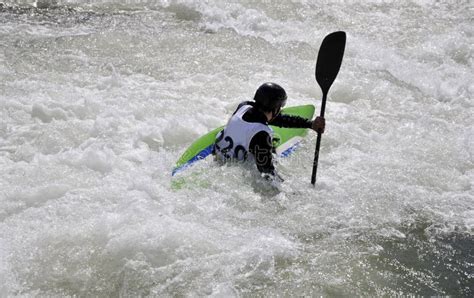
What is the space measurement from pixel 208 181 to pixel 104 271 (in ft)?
4.03

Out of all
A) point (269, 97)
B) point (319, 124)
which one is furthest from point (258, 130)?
point (319, 124)

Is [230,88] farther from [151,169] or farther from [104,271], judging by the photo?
[104,271]

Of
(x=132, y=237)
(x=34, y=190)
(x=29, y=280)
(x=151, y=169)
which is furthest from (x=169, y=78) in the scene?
(x=29, y=280)

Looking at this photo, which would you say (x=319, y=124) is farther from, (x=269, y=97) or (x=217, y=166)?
(x=217, y=166)

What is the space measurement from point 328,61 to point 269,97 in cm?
77

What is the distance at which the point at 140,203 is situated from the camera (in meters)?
4.30

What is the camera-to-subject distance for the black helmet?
443cm

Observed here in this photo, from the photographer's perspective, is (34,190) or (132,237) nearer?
(132,237)

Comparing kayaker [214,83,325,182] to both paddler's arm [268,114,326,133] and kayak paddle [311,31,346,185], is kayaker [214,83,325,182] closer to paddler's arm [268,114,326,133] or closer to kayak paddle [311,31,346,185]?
paddler's arm [268,114,326,133]

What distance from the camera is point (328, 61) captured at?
486 centimetres

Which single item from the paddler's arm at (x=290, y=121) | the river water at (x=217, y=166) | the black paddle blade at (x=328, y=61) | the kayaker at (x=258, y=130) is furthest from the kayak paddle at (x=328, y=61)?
the river water at (x=217, y=166)

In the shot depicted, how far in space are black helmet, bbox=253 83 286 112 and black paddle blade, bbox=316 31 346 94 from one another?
1.79 ft

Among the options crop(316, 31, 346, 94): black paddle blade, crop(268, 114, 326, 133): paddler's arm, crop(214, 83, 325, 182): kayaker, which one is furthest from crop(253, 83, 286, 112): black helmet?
crop(316, 31, 346, 94): black paddle blade

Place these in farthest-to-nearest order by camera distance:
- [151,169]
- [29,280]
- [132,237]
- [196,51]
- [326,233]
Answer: [196,51]
[151,169]
[326,233]
[132,237]
[29,280]
